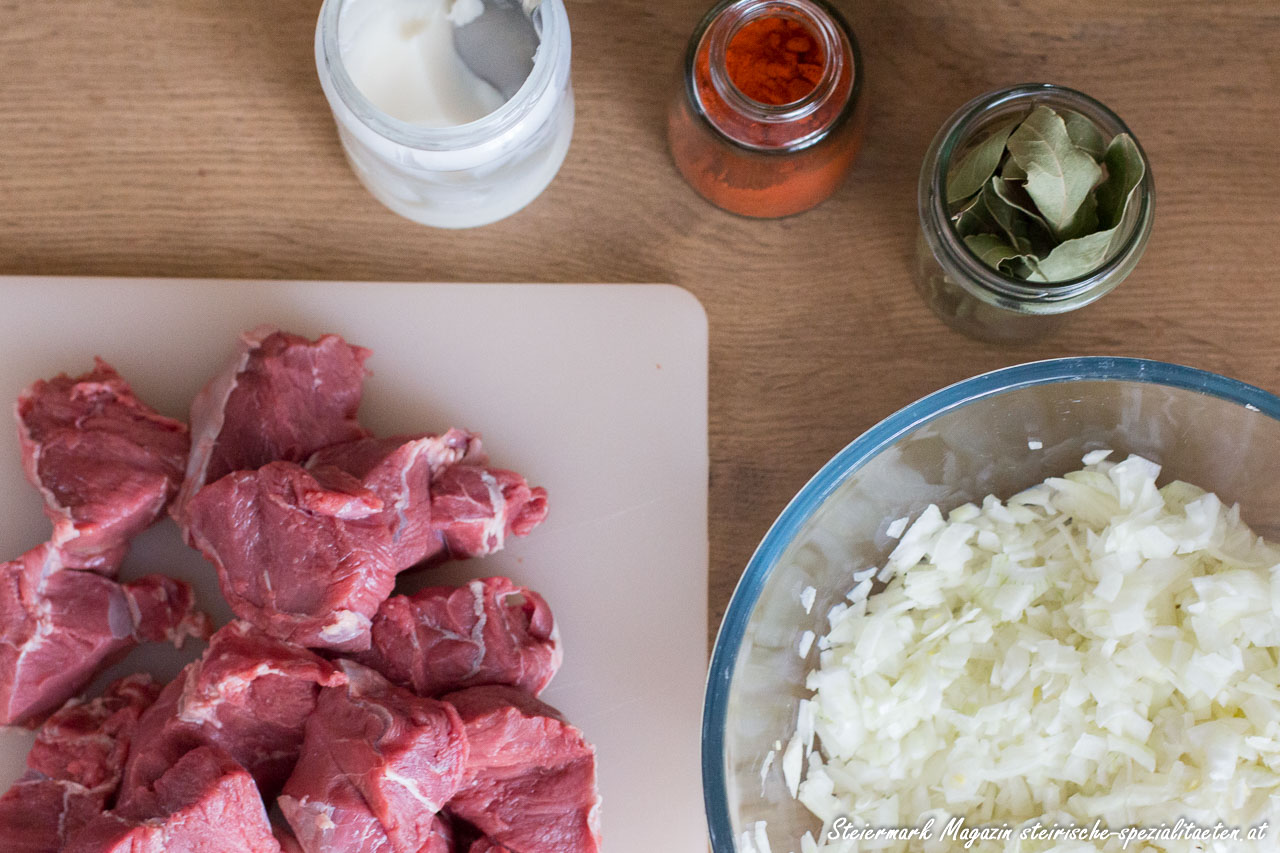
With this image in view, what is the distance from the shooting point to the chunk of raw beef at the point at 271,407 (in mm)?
1677

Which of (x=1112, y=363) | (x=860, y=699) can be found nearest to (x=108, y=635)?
(x=860, y=699)

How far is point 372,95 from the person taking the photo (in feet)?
5.47

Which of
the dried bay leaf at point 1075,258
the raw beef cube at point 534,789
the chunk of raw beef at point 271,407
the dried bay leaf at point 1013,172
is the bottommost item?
the raw beef cube at point 534,789

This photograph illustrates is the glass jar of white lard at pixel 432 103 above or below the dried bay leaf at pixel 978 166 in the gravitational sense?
above

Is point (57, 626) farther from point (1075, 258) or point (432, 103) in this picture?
point (1075, 258)

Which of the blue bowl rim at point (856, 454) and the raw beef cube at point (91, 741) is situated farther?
the raw beef cube at point (91, 741)

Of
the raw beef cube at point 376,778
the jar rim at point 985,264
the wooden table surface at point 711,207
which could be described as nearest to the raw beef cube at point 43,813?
the raw beef cube at point 376,778

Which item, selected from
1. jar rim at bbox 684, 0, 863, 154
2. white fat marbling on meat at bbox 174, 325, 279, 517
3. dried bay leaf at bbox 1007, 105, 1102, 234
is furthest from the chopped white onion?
white fat marbling on meat at bbox 174, 325, 279, 517

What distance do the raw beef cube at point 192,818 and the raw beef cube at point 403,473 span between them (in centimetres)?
39

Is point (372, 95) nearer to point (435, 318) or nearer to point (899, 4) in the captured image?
point (435, 318)

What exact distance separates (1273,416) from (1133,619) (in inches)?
14.0

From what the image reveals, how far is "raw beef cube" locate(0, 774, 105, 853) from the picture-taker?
157 cm

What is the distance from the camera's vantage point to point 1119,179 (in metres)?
1.55

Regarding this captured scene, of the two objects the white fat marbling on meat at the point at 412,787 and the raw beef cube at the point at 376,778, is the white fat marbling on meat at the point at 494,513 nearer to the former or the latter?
the raw beef cube at the point at 376,778
